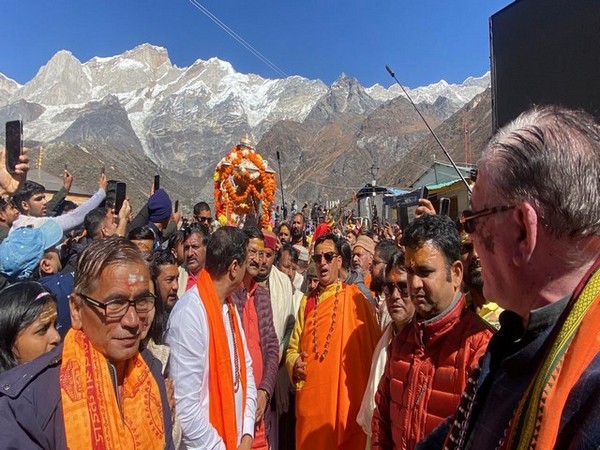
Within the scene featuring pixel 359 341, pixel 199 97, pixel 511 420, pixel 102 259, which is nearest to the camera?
pixel 511 420

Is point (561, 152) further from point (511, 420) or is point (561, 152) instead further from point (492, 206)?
point (511, 420)

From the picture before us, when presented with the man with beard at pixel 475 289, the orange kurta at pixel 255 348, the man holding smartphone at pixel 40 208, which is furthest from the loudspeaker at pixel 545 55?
the man holding smartphone at pixel 40 208

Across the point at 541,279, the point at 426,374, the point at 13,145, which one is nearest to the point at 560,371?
the point at 541,279

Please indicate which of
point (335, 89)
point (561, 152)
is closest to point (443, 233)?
point (561, 152)

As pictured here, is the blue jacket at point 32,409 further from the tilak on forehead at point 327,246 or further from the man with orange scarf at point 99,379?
the tilak on forehead at point 327,246

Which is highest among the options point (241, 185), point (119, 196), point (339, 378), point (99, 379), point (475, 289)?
point (241, 185)

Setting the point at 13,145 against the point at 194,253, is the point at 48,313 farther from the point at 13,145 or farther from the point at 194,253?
the point at 194,253

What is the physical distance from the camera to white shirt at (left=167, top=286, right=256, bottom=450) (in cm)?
253

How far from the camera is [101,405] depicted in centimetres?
171

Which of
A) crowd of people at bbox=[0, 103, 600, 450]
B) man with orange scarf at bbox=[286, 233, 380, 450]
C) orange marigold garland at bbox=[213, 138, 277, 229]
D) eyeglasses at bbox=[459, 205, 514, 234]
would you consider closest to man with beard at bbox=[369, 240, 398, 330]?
crowd of people at bbox=[0, 103, 600, 450]

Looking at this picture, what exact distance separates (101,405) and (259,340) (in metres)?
2.05

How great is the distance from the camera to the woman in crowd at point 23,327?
7.02ft

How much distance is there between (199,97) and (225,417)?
15897 cm

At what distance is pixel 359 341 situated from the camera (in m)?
3.41
